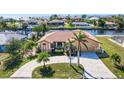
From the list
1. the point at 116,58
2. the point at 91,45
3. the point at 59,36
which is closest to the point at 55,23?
the point at 59,36

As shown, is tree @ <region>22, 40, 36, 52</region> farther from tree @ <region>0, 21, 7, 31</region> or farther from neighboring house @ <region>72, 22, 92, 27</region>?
neighboring house @ <region>72, 22, 92, 27</region>

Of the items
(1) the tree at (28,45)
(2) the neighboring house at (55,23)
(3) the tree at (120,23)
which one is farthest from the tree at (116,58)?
(1) the tree at (28,45)

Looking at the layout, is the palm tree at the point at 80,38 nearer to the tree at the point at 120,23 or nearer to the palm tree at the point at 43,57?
the palm tree at the point at 43,57

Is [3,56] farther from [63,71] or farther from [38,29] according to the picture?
[63,71]

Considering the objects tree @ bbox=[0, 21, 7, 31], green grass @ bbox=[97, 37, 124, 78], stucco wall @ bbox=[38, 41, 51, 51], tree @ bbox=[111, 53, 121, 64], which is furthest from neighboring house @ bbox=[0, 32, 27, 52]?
tree @ bbox=[111, 53, 121, 64]
